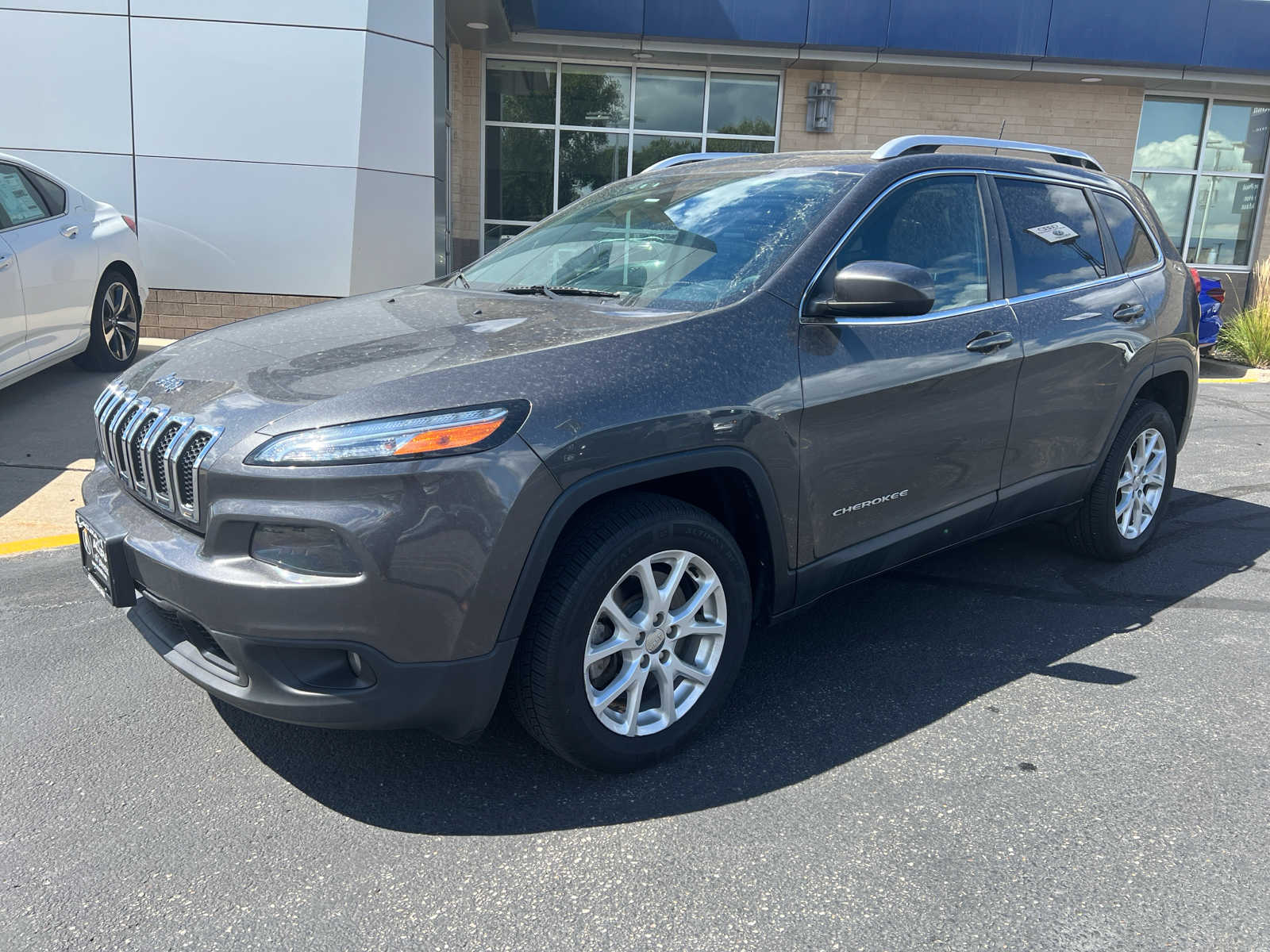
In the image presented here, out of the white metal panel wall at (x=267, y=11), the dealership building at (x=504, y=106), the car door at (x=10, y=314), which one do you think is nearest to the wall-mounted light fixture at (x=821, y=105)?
the dealership building at (x=504, y=106)

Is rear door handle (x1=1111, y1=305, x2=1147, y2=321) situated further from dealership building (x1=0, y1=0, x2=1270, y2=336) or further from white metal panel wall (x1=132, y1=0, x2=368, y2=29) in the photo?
white metal panel wall (x1=132, y1=0, x2=368, y2=29)

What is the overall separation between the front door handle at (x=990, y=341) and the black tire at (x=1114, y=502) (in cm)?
109

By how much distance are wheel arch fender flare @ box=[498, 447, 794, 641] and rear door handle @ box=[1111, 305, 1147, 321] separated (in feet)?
7.12

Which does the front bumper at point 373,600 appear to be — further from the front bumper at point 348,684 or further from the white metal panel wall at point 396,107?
the white metal panel wall at point 396,107

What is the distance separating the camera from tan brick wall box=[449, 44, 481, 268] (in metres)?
13.4

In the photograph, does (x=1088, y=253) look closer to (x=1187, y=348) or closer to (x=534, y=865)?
(x=1187, y=348)

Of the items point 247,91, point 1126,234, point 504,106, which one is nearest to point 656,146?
point 504,106

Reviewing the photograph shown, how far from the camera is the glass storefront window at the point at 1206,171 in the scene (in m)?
14.9

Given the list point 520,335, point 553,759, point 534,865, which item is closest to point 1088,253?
point 520,335

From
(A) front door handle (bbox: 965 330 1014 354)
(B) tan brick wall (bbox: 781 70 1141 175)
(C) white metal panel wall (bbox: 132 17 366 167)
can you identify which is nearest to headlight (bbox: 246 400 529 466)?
(A) front door handle (bbox: 965 330 1014 354)

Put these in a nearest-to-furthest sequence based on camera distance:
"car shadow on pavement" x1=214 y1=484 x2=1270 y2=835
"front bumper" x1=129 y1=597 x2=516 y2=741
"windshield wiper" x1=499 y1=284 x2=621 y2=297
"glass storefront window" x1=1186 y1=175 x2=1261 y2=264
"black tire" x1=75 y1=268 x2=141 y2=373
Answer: "front bumper" x1=129 y1=597 x2=516 y2=741
"car shadow on pavement" x1=214 y1=484 x2=1270 y2=835
"windshield wiper" x1=499 y1=284 x2=621 y2=297
"black tire" x1=75 y1=268 x2=141 y2=373
"glass storefront window" x1=1186 y1=175 x2=1261 y2=264

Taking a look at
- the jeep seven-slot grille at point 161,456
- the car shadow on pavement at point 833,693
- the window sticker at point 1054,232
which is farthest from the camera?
the window sticker at point 1054,232

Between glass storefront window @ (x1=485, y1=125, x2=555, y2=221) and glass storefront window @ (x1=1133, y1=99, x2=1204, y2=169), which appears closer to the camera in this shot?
glass storefront window @ (x1=485, y1=125, x2=555, y2=221)

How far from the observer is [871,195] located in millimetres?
3297
